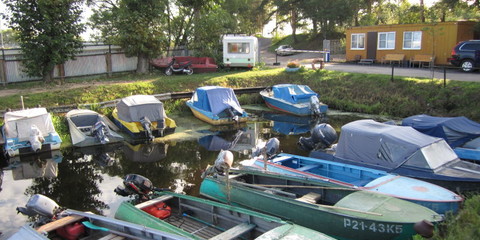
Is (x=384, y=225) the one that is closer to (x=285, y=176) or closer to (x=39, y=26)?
(x=285, y=176)

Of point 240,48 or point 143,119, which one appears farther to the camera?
point 240,48

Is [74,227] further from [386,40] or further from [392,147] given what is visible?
[386,40]

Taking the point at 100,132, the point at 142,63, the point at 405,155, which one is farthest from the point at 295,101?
the point at 405,155

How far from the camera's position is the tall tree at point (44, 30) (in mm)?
23672

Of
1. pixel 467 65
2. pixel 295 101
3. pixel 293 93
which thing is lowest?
pixel 295 101

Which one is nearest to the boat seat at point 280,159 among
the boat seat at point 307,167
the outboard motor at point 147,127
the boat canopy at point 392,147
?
the boat seat at point 307,167

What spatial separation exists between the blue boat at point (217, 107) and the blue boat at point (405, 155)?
9.22 meters

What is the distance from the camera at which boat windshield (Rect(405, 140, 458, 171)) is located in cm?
1146

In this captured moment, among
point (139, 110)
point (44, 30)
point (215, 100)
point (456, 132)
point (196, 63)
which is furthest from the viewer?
point (196, 63)

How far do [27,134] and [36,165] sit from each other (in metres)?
1.70

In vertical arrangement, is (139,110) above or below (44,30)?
below

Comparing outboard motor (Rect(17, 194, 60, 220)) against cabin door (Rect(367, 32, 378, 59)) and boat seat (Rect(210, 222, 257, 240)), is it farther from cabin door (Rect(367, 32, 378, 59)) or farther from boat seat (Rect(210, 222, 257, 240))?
cabin door (Rect(367, 32, 378, 59))

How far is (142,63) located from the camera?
1217 inches

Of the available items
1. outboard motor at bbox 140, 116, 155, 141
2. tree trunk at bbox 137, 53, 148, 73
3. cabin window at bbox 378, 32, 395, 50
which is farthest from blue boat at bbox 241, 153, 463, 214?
cabin window at bbox 378, 32, 395, 50
